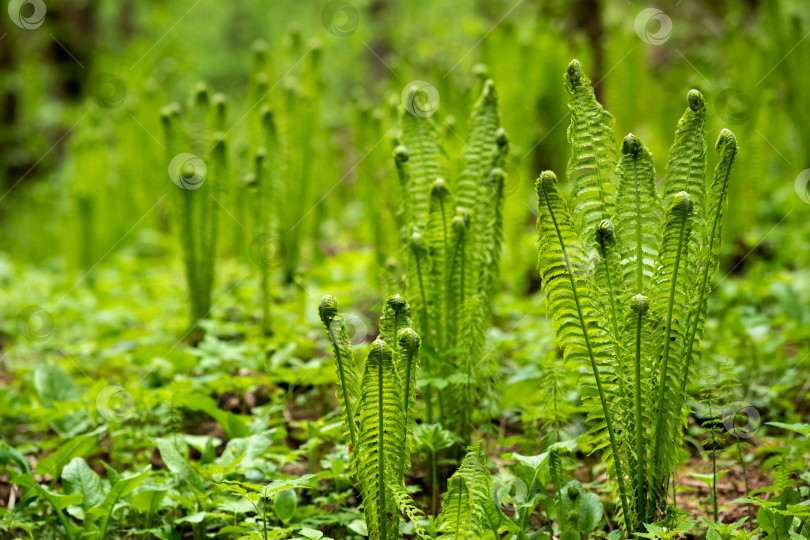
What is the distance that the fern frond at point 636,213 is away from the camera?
1277 millimetres

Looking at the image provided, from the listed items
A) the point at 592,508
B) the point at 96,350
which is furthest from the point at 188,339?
the point at 592,508

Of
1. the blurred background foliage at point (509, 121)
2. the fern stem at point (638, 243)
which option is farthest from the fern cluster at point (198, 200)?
the fern stem at point (638, 243)

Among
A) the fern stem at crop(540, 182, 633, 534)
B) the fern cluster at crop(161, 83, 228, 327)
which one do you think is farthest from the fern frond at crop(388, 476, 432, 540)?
the fern cluster at crop(161, 83, 228, 327)

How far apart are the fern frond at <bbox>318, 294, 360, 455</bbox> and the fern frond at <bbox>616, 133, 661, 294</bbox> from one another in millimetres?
551

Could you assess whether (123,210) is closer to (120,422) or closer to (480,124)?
(120,422)

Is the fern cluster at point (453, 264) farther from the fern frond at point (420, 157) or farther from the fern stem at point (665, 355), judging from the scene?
the fern stem at point (665, 355)

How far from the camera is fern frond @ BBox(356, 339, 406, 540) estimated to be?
1170 mm

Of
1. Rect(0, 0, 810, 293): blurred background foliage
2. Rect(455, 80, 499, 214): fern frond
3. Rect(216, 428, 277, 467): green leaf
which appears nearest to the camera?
Rect(216, 428, 277, 467): green leaf

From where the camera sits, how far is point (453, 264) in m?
1.63

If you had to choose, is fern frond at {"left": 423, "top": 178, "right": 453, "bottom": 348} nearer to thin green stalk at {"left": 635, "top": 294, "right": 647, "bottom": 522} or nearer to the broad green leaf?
thin green stalk at {"left": 635, "top": 294, "right": 647, "bottom": 522}

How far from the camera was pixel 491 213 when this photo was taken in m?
1.72

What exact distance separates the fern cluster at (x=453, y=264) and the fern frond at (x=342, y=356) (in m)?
0.35

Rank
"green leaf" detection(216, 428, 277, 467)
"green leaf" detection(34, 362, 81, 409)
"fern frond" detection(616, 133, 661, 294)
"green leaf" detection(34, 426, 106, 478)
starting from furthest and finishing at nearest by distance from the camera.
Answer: "green leaf" detection(34, 362, 81, 409) → "green leaf" detection(34, 426, 106, 478) → "green leaf" detection(216, 428, 277, 467) → "fern frond" detection(616, 133, 661, 294)

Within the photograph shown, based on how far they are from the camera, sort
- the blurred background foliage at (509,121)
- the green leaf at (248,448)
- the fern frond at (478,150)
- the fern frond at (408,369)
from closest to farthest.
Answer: the fern frond at (408,369)
the green leaf at (248,448)
the fern frond at (478,150)
the blurred background foliage at (509,121)
